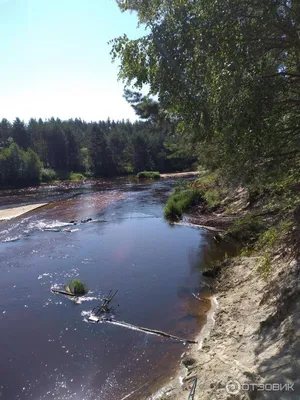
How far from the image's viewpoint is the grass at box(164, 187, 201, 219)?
87.6 feet

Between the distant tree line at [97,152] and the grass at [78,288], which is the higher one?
the distant tree line at [97,152]

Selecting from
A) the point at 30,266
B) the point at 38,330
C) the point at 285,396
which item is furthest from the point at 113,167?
the point at 285,396

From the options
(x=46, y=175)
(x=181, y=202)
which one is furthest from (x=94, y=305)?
(x=46, y=175)

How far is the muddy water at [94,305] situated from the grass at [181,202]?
10.1 ft

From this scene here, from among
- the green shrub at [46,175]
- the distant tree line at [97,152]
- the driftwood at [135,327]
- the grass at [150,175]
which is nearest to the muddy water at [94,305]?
the driftwood at [135,327]

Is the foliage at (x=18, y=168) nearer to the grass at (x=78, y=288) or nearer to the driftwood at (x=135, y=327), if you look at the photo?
Answer: the grass at (x=78, y=288)

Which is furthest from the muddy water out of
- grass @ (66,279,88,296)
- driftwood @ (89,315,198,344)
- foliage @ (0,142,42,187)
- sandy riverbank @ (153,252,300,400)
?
foliage @ (0,142,42,187)

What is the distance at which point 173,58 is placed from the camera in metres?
6.39

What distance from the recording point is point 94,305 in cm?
1205

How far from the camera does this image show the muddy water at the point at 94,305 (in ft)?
27.3

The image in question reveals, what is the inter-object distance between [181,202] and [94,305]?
17.1m

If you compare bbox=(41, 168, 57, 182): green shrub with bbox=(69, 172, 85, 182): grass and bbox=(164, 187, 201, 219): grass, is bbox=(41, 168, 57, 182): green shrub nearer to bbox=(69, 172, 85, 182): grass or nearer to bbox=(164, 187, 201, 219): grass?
bbox=(69, 172, 85, 182): grass

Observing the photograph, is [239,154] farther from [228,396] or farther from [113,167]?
[113,167]

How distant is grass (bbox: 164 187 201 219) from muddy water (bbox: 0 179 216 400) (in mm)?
3081
